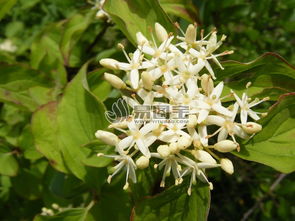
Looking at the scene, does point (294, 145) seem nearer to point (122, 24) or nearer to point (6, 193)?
point (122, 24)

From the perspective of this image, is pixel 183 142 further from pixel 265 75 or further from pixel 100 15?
pixel 100 15

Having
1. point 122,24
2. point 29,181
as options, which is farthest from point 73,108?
point 29,181

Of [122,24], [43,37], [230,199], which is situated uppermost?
[122,24]

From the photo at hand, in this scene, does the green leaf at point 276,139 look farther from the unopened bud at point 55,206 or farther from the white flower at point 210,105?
the unopened bud at point 55,206

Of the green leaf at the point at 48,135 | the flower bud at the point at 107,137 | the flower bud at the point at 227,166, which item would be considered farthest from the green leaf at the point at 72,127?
the flower bud at the point at 227,166

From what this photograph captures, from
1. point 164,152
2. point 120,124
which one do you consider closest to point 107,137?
point 120,124

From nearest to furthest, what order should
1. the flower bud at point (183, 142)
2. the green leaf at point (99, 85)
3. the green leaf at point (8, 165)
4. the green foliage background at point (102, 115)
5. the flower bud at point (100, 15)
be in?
the flower bud at point (183, 142) → the green foliage background at point (102, 115) → the green leaf at point (99, 85) → the green leaf at point (8, 165) → the flower bud at point (100, 15)
